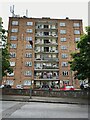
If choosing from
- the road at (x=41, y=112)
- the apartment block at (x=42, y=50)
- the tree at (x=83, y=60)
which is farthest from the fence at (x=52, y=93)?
the apartment block at (x=42, y=50)

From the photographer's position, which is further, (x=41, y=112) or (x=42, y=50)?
(x=42, y=50)

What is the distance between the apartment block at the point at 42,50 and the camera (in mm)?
65562

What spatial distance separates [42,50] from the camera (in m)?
69.8

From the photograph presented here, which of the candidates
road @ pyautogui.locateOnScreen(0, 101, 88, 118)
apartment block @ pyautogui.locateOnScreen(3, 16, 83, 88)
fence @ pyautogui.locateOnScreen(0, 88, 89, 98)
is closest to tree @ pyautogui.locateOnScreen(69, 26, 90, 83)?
fence @ pyautogui.locateOnScreen(0, 88, 89, 98)

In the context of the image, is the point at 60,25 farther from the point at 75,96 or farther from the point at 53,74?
the point at 75,96

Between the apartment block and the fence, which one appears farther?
the apartment block

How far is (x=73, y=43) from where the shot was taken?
70562mm

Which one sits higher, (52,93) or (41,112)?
(52,93)

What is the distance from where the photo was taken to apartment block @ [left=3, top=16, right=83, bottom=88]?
65.6 metres

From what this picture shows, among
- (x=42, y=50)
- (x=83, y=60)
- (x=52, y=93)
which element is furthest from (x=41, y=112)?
(x=42, y=50)

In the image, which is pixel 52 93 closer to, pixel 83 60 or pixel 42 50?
pixel 83 60

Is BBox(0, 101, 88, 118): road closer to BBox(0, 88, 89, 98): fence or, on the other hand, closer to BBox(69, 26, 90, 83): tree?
BBox(69, 26, 90, 83): tree

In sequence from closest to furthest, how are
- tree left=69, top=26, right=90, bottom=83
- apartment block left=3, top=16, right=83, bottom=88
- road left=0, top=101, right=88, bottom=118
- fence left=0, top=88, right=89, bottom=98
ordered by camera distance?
road left=0, top=101, right=88, bottom=118 → tree left=69, top=26, right=90, bottom=83 → fence left=0, top=88, right=89, bottom=98 → apartment block left=3, top=16, right=83, bottom=88

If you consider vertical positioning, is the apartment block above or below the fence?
above
